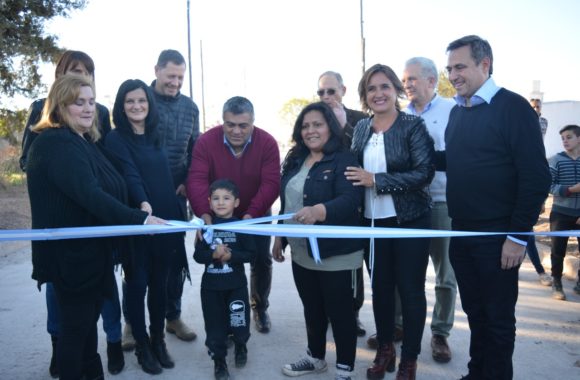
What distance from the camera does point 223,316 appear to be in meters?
3.41

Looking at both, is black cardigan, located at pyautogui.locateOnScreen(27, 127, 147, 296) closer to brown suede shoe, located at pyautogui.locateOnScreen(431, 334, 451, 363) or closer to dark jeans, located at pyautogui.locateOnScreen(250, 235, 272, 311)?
dark jeans, located at pyautogui.locateOnScreen(250, 235, 272, 311)

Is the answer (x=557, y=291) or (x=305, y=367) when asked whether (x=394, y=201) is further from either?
(x=557, y=291)

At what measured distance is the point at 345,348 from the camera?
10.2 ft

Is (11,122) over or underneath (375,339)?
over

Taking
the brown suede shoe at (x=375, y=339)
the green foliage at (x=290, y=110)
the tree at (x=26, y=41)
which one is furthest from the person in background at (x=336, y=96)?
the green foliage at (x=290, y=110)

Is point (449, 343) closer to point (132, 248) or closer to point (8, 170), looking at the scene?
point (132, 248)

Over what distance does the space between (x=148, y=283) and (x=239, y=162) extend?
118cm

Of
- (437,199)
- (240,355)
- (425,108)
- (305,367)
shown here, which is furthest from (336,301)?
(425,108)

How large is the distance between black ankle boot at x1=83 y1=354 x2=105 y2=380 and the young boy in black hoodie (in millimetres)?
736

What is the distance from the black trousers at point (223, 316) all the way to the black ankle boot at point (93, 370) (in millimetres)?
734

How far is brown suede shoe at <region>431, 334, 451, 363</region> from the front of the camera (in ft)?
11.7

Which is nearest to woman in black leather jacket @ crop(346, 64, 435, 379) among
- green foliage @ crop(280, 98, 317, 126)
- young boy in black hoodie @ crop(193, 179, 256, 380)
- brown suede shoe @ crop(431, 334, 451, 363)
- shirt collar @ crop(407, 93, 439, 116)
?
brown suede shoe @ crop(431, 334, 451, 363)

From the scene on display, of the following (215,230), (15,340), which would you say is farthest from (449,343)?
(15,340)

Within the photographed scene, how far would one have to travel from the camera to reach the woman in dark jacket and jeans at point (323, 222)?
3.04m
